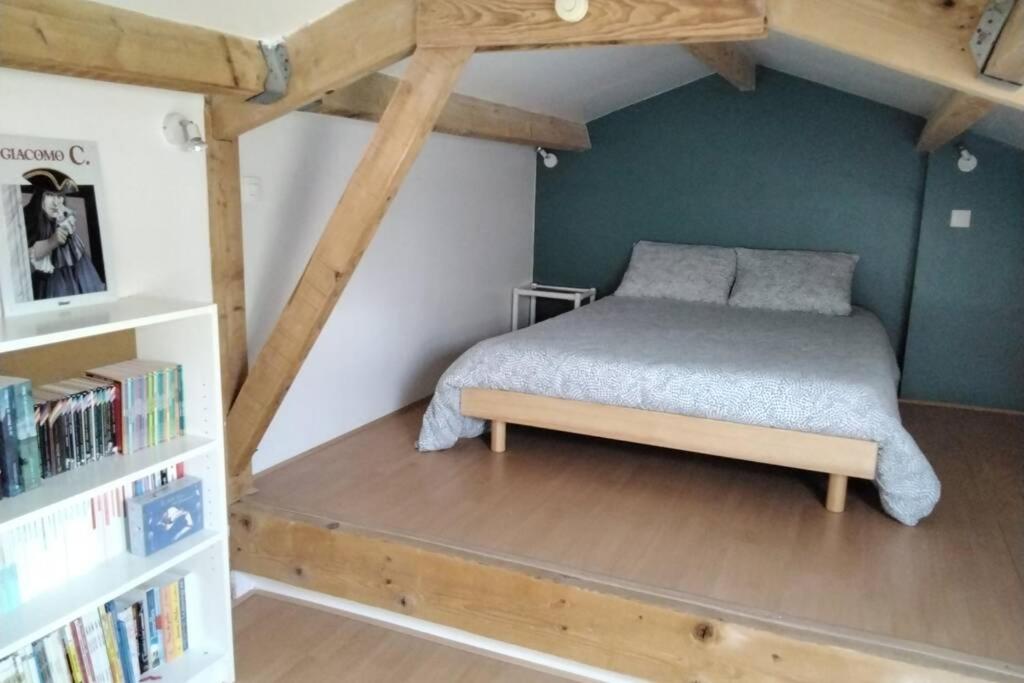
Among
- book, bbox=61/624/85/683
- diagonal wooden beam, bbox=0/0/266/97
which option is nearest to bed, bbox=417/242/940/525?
diagonal wooden beam, bbox=0/0/266/97

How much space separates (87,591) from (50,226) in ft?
2.88

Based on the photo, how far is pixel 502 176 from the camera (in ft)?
15.2

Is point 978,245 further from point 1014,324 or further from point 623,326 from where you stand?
point 623,326

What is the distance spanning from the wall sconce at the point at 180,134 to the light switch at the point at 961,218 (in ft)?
12.2

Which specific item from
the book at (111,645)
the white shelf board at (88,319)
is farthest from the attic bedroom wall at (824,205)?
the book at (111,645)

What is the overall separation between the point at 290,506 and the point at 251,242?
0.93 meters

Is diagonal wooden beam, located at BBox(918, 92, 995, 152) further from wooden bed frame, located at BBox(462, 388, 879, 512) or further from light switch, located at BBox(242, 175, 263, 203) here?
light switch, located at BBox(242, 175, 263, 203)

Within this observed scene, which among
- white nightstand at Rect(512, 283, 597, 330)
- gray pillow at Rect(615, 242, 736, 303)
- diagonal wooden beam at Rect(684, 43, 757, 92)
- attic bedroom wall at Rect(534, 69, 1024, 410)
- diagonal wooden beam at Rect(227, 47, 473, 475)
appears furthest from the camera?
white nightstand at Rect(512, 283, 597, 330)

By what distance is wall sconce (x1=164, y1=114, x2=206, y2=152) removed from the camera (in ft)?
7.28

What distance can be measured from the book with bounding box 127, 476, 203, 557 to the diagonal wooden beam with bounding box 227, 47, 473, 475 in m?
0.44

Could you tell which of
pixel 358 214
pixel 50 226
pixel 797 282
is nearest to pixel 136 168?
pixel 50 226

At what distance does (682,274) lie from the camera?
455 centimetres

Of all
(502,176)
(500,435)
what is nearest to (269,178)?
(500,435)

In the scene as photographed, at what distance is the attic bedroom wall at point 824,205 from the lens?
408cm
